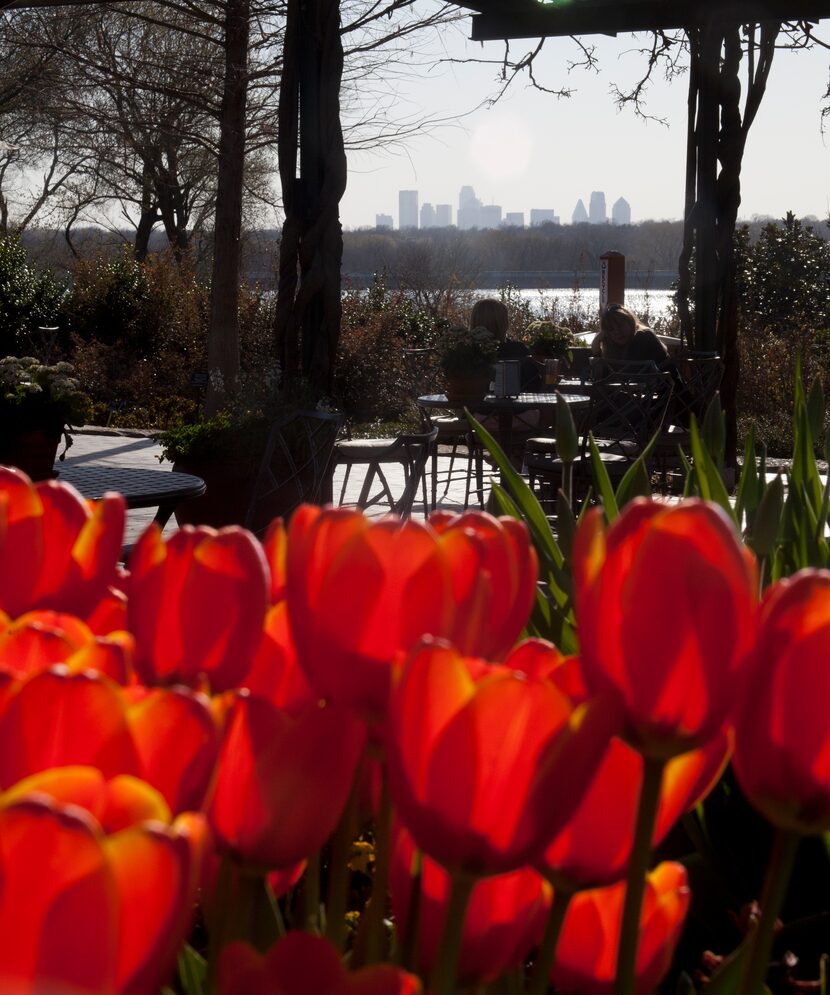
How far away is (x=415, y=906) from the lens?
1.32ft

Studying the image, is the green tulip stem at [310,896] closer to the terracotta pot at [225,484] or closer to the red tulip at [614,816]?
the red tulip at [614,816]

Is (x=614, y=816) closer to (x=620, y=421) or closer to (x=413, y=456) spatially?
(x=413, y=456)

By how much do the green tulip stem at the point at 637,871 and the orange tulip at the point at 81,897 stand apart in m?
0.16

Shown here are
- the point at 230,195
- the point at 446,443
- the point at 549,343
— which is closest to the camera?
the point at 549,343

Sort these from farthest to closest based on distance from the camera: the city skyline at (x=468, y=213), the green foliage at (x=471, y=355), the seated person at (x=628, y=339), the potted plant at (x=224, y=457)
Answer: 1. the city skyline at (x=468, y=213)
2. the seated person at (x=628, y=339)
3. the green foliage at (x=471, y=355)
4. the potted plant at (x=224, y=457)

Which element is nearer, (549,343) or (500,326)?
(500,326)

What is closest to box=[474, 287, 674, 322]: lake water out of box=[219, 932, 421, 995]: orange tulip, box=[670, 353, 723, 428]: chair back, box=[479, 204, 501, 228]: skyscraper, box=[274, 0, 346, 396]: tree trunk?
box=[670, 353, 723, 428]: chair back

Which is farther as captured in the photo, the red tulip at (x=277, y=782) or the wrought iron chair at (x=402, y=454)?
the wrought iron chair at (x=402, y=454)

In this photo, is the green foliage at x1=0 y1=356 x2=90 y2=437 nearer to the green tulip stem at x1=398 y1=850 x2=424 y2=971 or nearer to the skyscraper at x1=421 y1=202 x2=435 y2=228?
the green tulip stem at x1=398 y1=850 x2=424 y2=971

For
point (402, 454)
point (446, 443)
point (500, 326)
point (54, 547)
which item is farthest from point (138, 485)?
point (446, 443)

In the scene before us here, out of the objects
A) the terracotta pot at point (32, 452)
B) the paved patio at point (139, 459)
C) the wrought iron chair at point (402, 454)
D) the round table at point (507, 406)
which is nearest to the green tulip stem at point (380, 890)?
the terracotta pot at point (32, 452)

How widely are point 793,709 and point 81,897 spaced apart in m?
0.20

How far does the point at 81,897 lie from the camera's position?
8.9 inches

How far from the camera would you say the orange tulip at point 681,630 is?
347 mm
